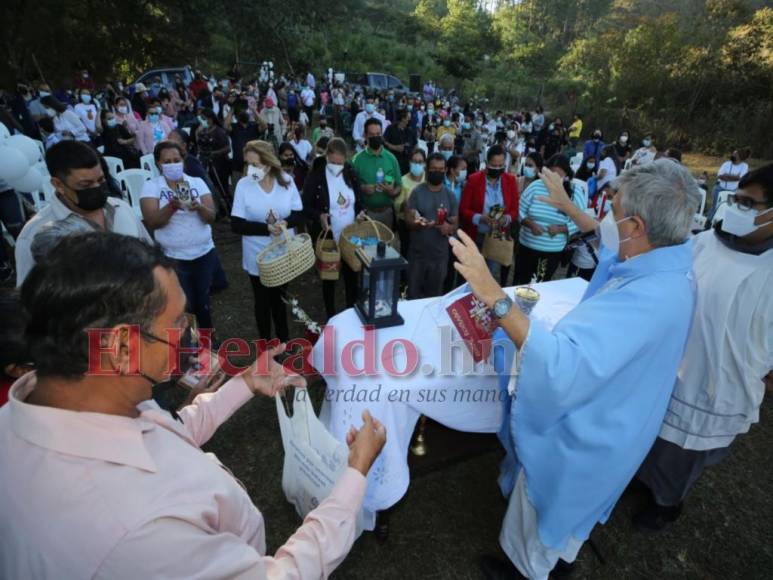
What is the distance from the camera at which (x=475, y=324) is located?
2434 mm

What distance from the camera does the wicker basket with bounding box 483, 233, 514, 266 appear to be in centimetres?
476

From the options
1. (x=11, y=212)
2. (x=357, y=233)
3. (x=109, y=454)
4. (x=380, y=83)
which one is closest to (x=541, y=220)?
(x=357, y=233)

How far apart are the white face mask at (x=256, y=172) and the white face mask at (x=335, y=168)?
837mm

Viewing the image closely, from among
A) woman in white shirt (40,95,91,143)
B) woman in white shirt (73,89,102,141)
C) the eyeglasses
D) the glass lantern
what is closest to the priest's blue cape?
the eyeglasses

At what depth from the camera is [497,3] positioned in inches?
2552

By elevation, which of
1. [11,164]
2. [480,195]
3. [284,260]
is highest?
[11,164]

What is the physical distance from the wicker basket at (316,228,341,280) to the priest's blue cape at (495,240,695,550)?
8.70ft

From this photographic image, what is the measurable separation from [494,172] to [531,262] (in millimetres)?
1067

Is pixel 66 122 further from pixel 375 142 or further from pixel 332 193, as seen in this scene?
pixel 332 193

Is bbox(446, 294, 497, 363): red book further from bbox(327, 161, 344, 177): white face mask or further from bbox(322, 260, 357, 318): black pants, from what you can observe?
bbox(327, 161, 344, 177): white face mask

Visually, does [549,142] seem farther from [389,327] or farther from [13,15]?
[13,15]

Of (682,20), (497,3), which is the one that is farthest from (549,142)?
(497,3)

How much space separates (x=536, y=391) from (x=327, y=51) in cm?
3583

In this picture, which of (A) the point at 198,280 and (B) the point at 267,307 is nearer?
(A) the point at 198,280
